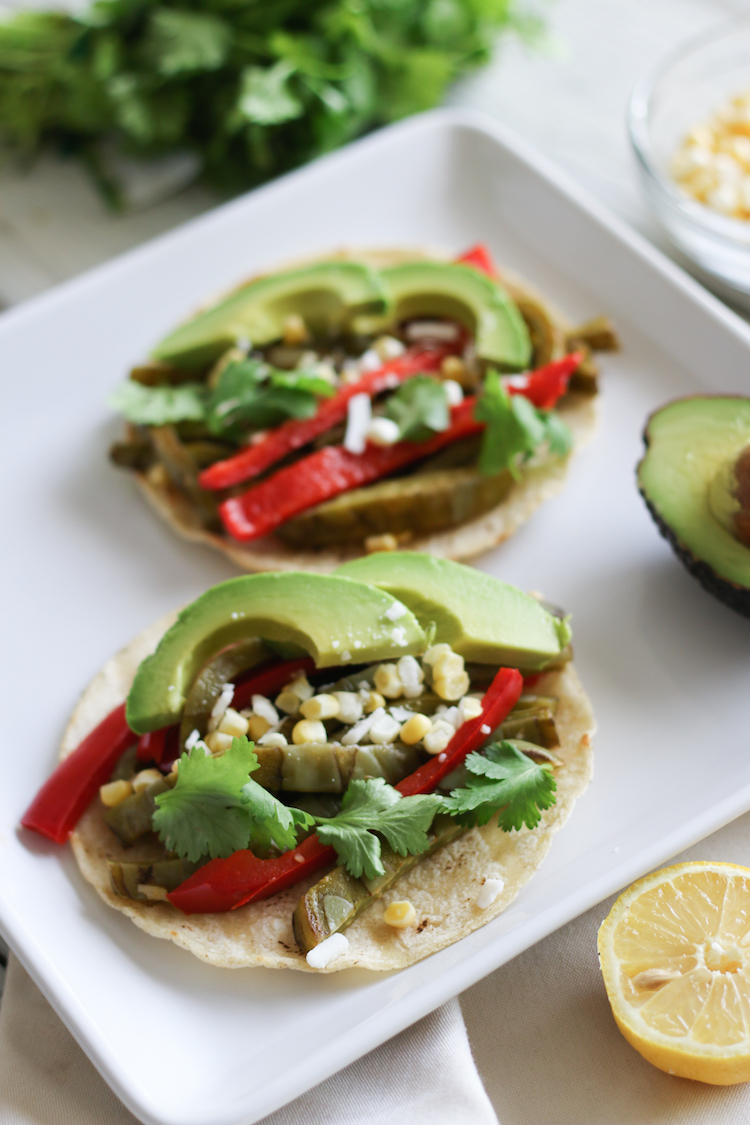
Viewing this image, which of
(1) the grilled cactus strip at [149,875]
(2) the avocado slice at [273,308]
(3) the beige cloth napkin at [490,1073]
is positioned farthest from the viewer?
(2) the avocado slice at [273,308]

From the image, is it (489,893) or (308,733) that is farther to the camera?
(308,733)

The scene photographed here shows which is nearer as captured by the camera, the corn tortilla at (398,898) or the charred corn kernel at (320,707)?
the corn tortilla at (398,898)

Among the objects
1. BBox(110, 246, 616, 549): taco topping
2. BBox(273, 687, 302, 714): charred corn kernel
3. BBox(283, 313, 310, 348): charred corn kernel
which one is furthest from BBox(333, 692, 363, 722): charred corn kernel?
BBox(283, 313, 310, 348): charred corn kernel

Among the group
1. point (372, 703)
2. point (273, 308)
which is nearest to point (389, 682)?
point (372, 703)

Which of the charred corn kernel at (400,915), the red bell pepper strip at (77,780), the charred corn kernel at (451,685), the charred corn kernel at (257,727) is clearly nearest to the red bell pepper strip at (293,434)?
the red bell pepper strip at (77,780)

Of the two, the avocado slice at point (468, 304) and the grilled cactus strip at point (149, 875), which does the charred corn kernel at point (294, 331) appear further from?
the grilled cactus strip at point (149, 875)

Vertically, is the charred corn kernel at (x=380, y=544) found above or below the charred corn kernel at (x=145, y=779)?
below

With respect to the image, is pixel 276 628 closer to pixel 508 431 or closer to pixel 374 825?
pixel 374 825
